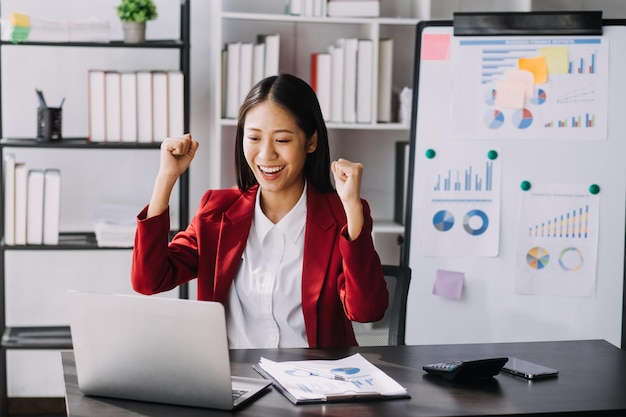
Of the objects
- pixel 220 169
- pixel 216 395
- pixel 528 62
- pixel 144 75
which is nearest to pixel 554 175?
pixel 528 62

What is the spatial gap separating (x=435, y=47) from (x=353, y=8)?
431mm

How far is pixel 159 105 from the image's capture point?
10.7 feet

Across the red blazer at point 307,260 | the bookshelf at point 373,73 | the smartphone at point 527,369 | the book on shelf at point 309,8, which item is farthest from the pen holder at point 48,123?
the smartphone at point 527,369

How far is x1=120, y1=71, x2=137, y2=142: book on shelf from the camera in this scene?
3.25 metres

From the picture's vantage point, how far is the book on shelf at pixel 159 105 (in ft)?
10.7

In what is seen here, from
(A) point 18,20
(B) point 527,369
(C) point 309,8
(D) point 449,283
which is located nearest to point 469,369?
(B) point 527,369

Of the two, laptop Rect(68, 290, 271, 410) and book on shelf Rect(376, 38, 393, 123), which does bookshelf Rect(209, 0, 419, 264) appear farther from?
laptop Rect(68, 290, 271, 410)

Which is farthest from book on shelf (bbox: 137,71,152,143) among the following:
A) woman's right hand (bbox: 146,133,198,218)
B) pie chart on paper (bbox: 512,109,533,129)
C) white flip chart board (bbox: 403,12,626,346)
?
pie chart on paper (bbox: 512,109,533,129)

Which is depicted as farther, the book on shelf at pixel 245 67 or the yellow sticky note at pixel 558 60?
the book on shelf at pixel 245 67

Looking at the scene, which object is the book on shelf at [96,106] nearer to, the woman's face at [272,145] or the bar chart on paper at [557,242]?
the woman's face at [272,145]

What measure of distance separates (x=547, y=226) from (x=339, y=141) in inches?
39.2

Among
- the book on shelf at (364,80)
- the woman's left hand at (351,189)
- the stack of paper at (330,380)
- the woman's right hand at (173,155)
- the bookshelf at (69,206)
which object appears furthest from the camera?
the bookshelf at (69,206)

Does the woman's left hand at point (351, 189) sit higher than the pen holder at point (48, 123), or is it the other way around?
the pen holder at point (48, 123)

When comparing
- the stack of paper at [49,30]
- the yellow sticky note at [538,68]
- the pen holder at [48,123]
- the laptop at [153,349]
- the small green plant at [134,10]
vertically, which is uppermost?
the small green plant at [134,10]
